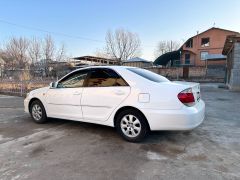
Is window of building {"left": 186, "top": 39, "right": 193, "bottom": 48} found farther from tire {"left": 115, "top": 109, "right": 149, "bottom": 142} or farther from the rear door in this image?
tire {"left": 115, "top": 109, "right": 149, "bottom": 142}

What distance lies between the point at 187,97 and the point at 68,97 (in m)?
2.55

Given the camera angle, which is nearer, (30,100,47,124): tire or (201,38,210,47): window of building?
(30,100,47,124): tire

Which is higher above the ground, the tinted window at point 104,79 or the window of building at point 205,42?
the window of building at point 205,42

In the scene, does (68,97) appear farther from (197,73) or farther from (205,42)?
(205,42)

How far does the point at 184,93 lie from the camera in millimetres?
3721

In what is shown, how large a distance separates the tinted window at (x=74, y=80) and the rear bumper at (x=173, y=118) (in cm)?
166

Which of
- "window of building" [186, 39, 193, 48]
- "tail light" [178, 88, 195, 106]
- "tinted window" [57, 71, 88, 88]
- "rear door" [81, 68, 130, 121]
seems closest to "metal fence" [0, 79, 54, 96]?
"tinted window" [57, 71, 88, 88]

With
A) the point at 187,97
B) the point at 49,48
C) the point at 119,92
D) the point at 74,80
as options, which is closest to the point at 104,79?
the point at 119,92

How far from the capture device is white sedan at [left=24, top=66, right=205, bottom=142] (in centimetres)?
371

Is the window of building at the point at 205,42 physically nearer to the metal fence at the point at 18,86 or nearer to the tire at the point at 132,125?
the metal fence at the point at 18,86

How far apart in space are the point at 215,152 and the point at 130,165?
5.08 feet

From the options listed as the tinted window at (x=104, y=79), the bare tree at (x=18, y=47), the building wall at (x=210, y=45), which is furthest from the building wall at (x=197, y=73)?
the tinted window at (x=104, y=79)

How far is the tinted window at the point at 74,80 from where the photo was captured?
472cm

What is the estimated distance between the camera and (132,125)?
402 centimetres
